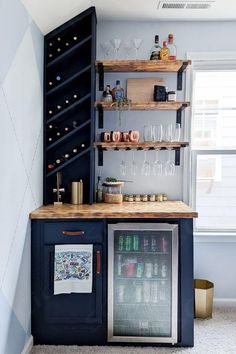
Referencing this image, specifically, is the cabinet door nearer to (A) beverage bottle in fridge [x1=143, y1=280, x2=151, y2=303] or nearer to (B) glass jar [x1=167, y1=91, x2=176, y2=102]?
(A) beverage bottle in fridge [x1=143, y1=280, x2=151, y2=303]

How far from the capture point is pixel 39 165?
3.20m

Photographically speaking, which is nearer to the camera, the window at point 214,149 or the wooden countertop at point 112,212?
the wooden countertop at point 112,212

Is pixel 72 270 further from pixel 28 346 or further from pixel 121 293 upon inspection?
pixel 28 346

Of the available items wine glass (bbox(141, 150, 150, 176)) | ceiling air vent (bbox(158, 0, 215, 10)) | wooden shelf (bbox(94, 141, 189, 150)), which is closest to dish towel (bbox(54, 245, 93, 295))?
wooden shelf (bbox(94, 141, 189, 150))

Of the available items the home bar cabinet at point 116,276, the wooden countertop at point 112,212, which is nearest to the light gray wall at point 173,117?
the wooden countertop at point 112,212

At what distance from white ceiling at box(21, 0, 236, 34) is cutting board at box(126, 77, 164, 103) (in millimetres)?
532

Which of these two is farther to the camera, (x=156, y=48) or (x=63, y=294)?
(x=156, y=48)

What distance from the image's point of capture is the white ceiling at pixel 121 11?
9.52 feet

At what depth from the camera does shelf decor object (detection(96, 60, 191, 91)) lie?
328 cm

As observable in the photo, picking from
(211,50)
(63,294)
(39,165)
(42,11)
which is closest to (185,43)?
(211,50)

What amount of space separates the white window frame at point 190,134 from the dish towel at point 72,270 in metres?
1.20

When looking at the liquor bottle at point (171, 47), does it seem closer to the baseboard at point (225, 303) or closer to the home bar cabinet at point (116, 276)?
the home bar cabinet at point (116, 276)

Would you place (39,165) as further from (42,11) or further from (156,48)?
(156,48)

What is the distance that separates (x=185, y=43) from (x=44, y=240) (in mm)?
2122
